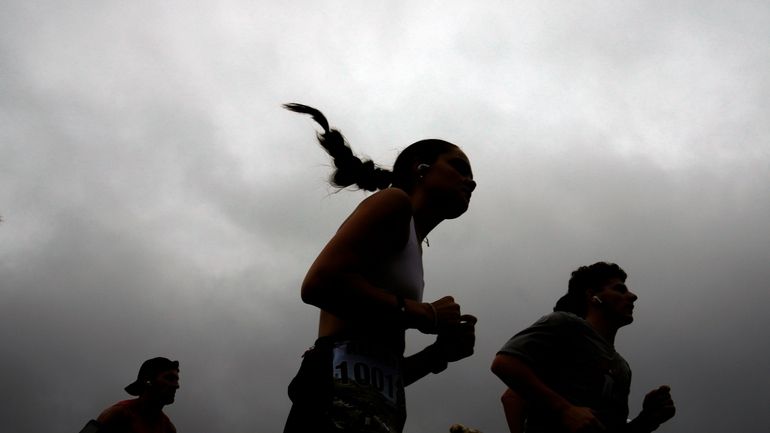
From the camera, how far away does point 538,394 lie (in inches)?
125

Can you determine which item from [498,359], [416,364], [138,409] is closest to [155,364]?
[138,409]

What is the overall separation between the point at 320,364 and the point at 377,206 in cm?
57

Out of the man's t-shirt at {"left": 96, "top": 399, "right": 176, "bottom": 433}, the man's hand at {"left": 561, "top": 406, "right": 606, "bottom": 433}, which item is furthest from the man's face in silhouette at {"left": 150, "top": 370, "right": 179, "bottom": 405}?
the man's hand at {"left": 561, "top": 406, "right": 606, "bottom": 433}

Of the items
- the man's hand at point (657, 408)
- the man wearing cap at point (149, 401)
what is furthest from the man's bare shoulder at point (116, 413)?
the man's hand at point (657, 408)

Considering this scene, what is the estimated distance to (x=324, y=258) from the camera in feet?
6.28

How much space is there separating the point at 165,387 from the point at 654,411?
5.08 m

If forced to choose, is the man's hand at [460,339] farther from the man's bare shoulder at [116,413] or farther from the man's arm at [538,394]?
the man's bare shoulder at [116,413]

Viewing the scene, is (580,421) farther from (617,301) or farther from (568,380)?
(617,301)

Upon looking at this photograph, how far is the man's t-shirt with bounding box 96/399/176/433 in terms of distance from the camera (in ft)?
19.3

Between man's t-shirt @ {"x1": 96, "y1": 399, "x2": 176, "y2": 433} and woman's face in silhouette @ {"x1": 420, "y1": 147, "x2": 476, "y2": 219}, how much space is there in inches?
185

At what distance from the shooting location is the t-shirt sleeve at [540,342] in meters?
3.42

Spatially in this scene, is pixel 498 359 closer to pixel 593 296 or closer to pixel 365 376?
pixel 593 296

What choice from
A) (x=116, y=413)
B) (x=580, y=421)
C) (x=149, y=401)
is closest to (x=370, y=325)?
(x=580, y=421)

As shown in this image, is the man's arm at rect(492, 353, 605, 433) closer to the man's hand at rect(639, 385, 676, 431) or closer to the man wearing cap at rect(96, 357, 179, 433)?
the man's hand at rect(639, 385, 676, 431)
